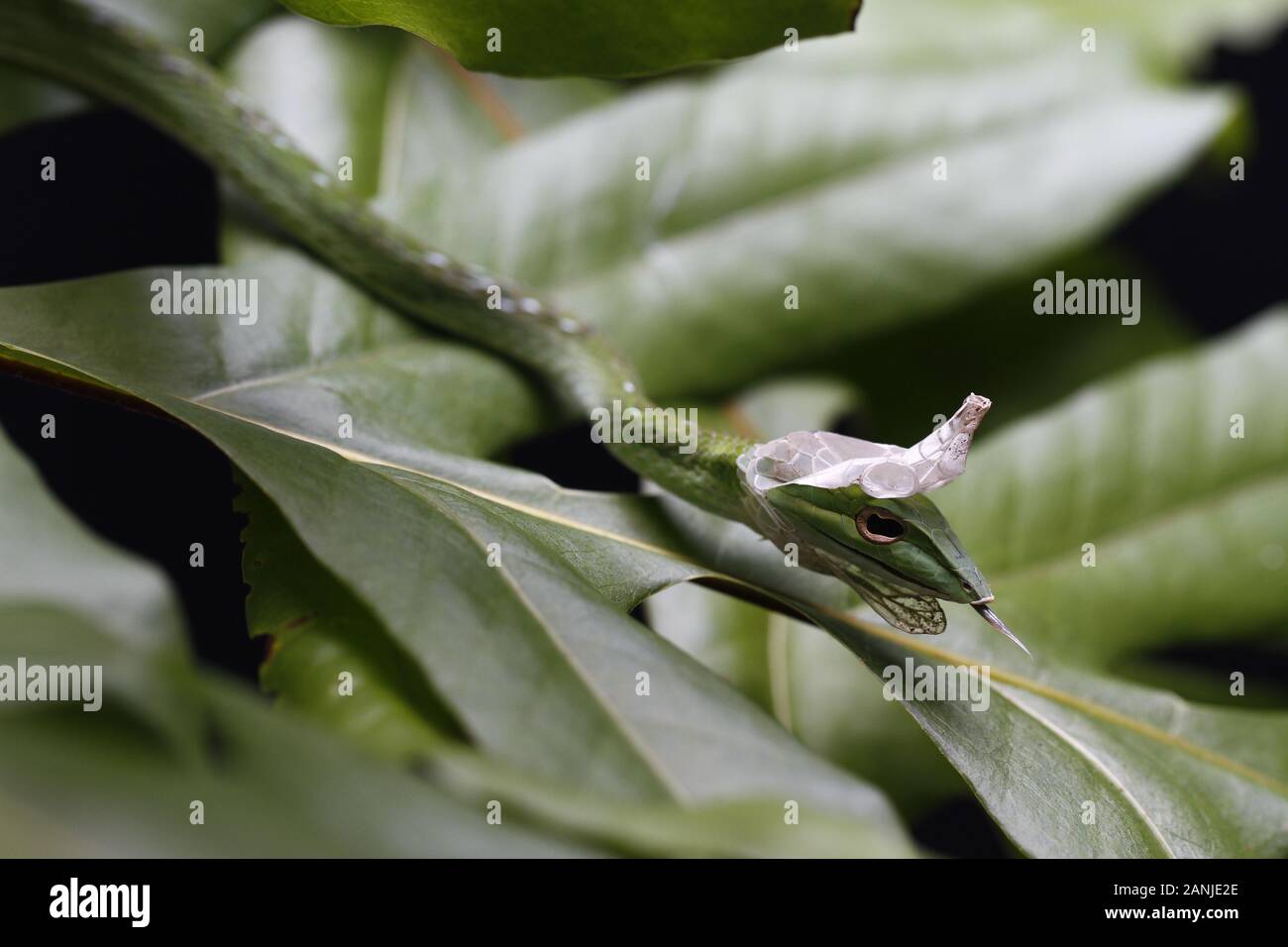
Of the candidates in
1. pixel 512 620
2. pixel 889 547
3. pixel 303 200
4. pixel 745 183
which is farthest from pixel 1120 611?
pixel 303 200

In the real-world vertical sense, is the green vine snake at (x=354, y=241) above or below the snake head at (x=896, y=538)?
above

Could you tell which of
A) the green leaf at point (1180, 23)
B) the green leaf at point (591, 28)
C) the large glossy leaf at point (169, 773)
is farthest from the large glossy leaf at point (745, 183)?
the large glossy leaf at point (169, 773)

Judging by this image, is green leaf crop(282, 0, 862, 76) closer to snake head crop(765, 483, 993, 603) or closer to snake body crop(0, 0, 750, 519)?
snake body crop(0, 0, 750, 519)

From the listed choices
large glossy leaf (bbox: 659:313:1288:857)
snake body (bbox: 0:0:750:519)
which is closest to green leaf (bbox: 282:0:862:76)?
snake body (bbox: 0:0:750:519)

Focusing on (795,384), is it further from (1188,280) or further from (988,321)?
(1188,280)

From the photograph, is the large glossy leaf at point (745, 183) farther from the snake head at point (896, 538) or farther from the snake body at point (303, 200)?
the snake head at point (896, 538)

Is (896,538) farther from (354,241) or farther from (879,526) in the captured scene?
(354,241)
